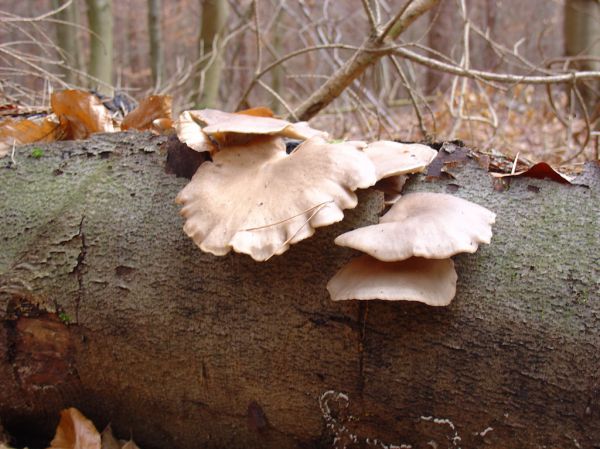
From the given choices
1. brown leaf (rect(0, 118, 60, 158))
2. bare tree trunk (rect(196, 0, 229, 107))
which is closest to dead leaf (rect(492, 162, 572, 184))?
brown leaf (rect(0, 118, 60, 158))

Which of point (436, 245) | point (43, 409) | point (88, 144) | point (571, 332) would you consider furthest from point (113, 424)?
point (571, 332)

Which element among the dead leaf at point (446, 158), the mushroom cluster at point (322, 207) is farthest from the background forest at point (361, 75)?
the mushroom cluster at point (322, 207)

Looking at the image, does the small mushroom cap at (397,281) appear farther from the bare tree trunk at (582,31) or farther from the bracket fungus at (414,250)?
the bare tree trunk at (582,31)

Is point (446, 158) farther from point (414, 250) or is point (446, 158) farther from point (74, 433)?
point (74, 433)

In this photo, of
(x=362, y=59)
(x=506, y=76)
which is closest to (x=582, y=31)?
(x=506, y=76)

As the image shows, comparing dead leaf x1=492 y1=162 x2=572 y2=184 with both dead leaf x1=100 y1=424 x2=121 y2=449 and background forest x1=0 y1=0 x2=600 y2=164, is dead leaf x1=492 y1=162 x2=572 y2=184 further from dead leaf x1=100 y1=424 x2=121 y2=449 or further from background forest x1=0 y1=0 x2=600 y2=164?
dead leaf x1=100 y1=424 x2=121 y2=449

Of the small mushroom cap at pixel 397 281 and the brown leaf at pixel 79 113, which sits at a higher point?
the brown leaf at pixel 79 113
